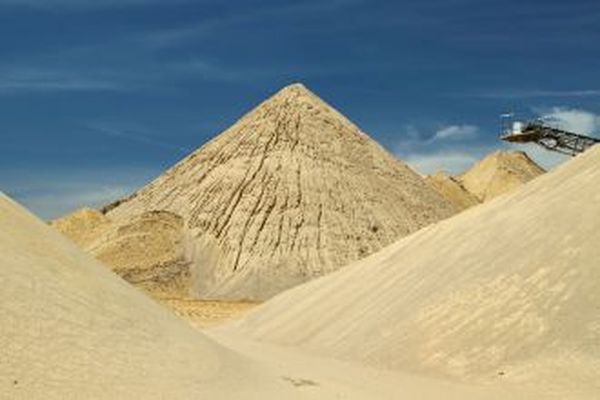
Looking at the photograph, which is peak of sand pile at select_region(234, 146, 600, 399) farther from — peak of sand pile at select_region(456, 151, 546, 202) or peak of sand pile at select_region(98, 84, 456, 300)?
peak of sand pile at select_region(456, 151, 546, 202)

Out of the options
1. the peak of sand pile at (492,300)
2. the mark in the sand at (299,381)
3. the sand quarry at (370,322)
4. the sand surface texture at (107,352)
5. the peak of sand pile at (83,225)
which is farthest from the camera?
the peak of sand pile at (83,225)

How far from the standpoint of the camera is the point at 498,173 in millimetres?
105688

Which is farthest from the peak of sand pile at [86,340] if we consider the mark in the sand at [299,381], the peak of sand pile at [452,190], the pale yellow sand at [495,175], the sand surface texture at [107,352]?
the pale yellow sand at [495,175]

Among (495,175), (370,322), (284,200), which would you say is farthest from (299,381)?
(495,175)

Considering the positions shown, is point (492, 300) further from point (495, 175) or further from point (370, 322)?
point (495, 175)

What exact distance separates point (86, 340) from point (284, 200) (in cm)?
4408

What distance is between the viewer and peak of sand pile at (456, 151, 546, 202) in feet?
336

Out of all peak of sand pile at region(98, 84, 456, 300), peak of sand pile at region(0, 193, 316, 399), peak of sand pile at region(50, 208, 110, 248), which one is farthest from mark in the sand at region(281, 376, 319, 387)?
peak of sand pile at region(50, 208, 110, 248)

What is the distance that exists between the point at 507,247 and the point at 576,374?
19.3 feet

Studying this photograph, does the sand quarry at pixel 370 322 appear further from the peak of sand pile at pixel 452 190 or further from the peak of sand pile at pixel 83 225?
the peak of sand pile at pixel 452 190

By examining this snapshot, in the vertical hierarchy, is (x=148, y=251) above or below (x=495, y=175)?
below

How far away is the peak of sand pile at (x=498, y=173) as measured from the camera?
102562 millimetres

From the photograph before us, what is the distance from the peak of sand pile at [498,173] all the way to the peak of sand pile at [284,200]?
38.5m

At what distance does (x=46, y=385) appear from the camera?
10.2 meters
